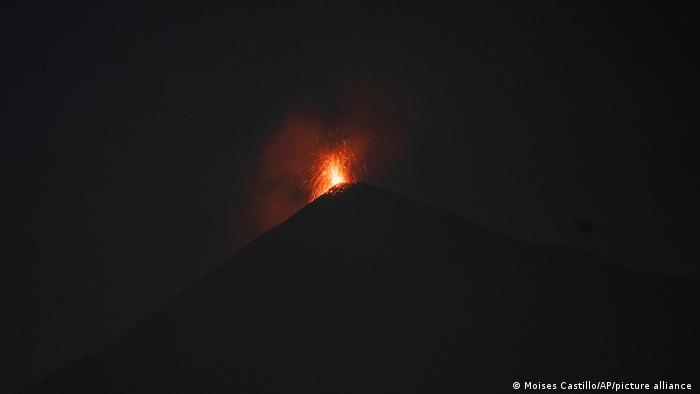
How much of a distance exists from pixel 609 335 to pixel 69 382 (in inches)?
726

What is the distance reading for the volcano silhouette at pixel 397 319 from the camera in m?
14.9

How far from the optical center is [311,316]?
17859mm

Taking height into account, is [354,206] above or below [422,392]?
above

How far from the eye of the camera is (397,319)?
667 inches

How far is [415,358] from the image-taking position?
601 inches

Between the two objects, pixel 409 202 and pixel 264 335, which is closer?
pixel 264 335

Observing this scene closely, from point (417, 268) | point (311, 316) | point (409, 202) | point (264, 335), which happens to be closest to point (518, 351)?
point (417, 268)

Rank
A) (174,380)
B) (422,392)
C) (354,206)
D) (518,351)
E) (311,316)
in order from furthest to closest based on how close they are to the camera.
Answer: (354,206), (311,316), (174,380), (518,351), (422,392)

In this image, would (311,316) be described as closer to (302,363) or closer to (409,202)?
(302,363)

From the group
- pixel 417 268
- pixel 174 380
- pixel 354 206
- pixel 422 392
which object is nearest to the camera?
pixel 422 392

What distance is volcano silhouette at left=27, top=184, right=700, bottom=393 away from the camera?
14867 mm

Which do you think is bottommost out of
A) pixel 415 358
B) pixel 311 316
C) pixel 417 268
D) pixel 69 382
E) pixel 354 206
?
pixel 69 382

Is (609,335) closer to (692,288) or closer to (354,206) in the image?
(692,288)

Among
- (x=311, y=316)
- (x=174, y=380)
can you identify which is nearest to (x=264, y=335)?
(x=311, y=316)
